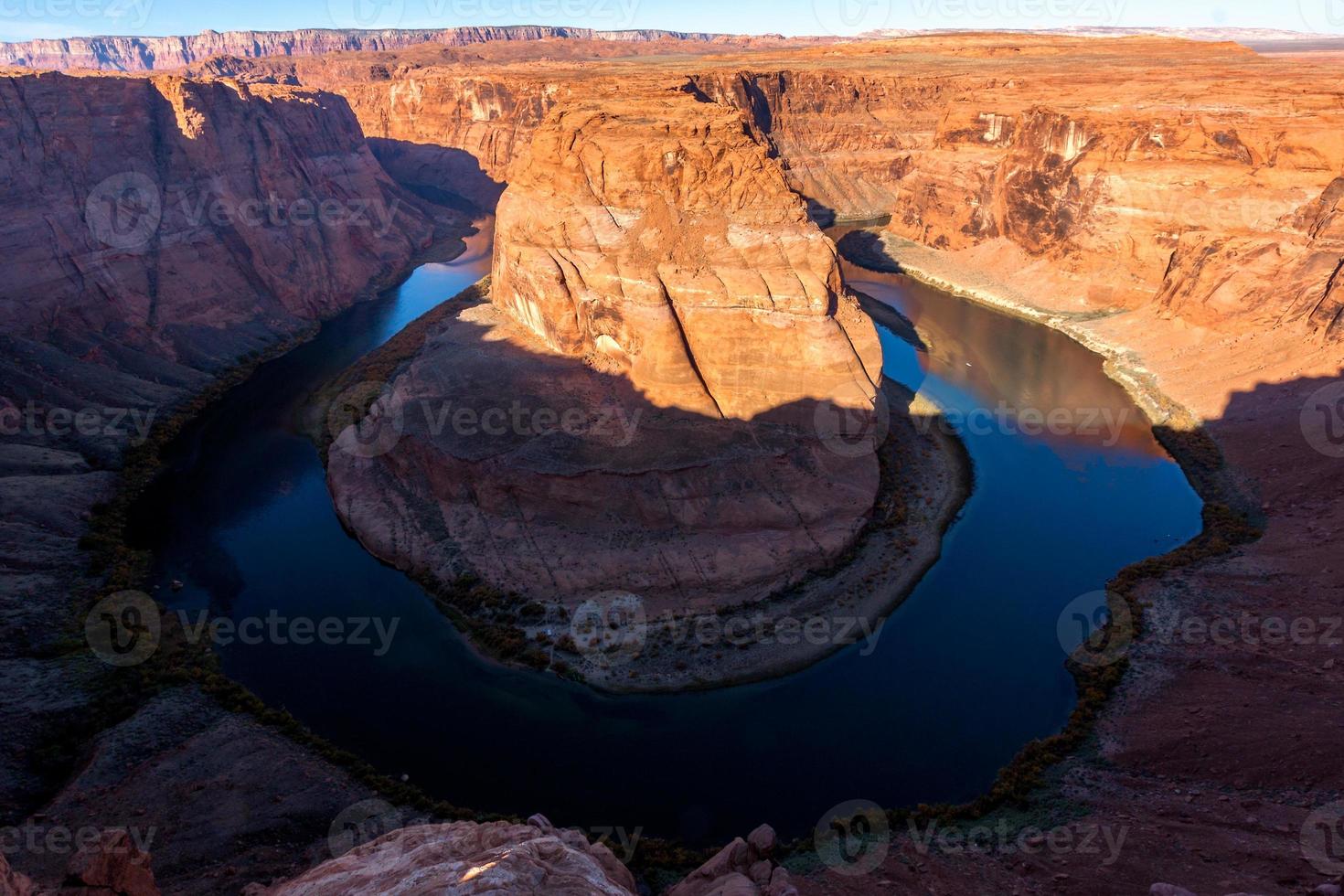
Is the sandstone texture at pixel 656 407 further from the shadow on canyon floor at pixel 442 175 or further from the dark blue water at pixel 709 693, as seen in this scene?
the shadow on canyon floor at pixel 442 175

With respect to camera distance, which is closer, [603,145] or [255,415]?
[603,145]

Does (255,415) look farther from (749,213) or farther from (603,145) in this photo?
(749,213)

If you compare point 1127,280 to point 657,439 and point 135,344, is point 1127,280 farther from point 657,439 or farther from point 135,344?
point 135,344

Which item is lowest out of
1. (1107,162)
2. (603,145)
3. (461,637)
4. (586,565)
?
(461,637)

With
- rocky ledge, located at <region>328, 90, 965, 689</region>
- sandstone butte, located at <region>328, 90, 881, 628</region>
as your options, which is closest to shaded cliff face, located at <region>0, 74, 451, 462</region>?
rocky ledge, located at <region>328, 90, 965, 689</region>

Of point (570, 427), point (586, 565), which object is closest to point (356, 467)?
point (570, 427)

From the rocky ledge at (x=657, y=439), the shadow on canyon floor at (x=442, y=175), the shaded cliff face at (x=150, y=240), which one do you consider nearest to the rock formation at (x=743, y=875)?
the rocky ledge at (x=657, y=439)

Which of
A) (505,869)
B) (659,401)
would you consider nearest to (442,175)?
(659,401)
